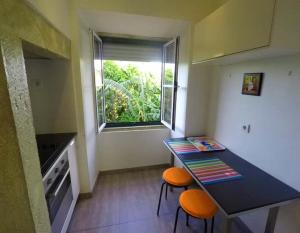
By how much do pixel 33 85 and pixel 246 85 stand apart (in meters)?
2.11

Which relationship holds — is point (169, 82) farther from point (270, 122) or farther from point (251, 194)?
point (251, 194)

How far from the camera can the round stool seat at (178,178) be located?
1628mm

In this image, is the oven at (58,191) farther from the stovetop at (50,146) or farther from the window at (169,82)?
the window at (169,82)

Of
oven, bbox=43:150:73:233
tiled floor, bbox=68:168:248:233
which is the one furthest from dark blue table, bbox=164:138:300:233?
oven, bbox=43:150:73:233

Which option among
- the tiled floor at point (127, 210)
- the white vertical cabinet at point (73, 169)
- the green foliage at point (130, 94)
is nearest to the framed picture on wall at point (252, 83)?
the tiled floor at point (127, 210)

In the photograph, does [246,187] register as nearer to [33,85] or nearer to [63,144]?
[63,144]

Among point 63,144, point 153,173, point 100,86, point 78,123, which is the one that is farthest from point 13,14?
point 153,173

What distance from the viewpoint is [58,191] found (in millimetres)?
1270

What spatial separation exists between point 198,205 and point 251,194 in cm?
41

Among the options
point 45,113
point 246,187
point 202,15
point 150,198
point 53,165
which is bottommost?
point 150,198

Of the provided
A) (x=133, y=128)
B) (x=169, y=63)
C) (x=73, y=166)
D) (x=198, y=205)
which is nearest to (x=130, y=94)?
(x=133, y=128)

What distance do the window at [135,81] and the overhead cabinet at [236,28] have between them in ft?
2.11

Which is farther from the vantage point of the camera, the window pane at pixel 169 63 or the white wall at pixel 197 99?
the window pane at pixel 169 63

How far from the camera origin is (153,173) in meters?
2.57
